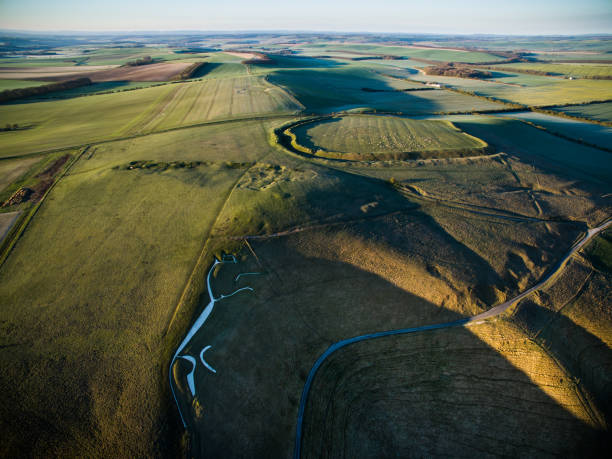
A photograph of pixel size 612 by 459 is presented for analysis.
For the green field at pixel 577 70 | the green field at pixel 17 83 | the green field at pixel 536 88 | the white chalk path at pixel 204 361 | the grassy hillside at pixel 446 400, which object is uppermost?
the green field at pixel 577 70

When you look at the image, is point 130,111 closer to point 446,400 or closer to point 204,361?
point 204,361

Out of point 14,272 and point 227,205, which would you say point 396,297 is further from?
point 14,272

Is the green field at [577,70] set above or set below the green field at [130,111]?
above

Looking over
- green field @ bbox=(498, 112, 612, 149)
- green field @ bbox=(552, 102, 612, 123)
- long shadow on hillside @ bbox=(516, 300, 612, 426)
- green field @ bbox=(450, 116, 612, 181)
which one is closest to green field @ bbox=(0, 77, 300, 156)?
green field @ bbox=(450, 116, 612, 181)

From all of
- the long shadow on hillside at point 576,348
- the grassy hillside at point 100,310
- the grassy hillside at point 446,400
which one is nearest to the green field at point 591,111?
the long shadow on hillside at point 576,348

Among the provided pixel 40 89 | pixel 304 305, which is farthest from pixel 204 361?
pixel 40 89

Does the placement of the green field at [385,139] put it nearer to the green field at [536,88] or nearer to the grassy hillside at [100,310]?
the grassy hillside at [100,310]
